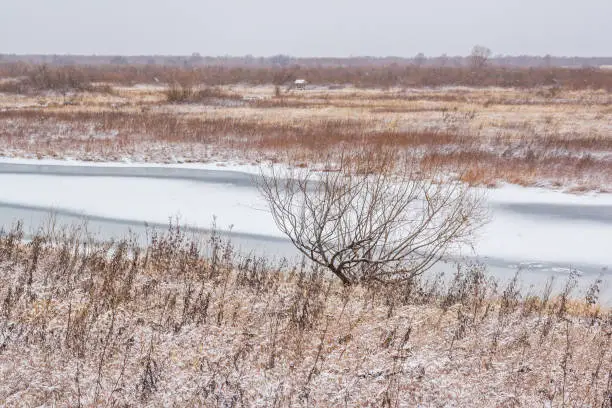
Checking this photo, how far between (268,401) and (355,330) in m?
1.82

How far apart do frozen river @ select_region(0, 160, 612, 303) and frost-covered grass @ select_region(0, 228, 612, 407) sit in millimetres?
3474

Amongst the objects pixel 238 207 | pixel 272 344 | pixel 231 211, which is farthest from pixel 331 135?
pixel 272 344

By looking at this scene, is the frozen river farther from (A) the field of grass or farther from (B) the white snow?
(A) the field of grass

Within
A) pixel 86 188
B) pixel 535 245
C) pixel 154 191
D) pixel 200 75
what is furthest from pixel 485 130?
pixel 200 75

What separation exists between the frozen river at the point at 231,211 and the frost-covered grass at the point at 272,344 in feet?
11.4

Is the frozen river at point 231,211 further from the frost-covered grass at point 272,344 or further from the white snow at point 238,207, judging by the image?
the frost-covered grass at point 272,344

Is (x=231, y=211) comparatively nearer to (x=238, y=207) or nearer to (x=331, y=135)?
(x=238, y=207)

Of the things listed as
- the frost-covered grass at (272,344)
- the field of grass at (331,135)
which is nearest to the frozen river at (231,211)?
the field of grass at (331,135)

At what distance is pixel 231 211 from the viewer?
15.6 meters

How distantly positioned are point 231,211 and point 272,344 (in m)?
9.76

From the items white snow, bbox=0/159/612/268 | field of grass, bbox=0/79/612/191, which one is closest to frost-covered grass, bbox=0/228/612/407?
white snow, bbox=0/159/612/268

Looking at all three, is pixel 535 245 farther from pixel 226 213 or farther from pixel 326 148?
pixel 326 148

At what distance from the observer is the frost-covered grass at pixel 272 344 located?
5066 millimetres

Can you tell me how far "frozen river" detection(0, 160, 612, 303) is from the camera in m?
12.5
